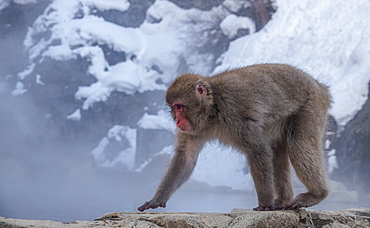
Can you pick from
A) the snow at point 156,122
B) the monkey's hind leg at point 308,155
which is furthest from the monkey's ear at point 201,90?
the snow at point 156,122

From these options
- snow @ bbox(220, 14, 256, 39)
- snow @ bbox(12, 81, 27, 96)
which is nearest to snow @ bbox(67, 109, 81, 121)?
snow @ bbox(12, 81, 27, 96)

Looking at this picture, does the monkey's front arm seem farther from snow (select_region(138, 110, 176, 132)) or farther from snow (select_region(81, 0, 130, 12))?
snow (select_region(81, 0, 130, 12))

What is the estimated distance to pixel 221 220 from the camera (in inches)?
97.6

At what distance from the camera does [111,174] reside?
11.6m

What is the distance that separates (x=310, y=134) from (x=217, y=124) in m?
0.64

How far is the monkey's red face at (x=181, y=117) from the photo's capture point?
3.15 meters

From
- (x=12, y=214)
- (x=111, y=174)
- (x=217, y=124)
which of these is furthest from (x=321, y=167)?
(x=111, y=174)

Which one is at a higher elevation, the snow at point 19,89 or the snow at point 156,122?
the snow at point 19,89

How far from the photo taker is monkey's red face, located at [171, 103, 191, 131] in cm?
315

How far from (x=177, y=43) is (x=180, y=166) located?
11.6 m

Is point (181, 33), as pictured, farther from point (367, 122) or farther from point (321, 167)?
point (321, 167)

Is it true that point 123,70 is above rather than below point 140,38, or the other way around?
below

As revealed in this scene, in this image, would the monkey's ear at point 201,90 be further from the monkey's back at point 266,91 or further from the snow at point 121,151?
the snow at point 121,151

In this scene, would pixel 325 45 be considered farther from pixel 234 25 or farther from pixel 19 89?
pixel 19 89
